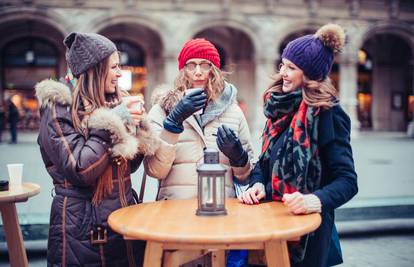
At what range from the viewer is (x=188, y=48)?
2771 mm

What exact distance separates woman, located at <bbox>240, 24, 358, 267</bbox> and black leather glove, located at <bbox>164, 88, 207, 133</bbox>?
399mm

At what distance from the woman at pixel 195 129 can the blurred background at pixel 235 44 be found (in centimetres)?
1058

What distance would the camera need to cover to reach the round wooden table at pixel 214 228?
1.74 metres

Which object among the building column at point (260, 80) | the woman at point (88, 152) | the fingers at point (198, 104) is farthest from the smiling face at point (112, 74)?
the building column at point (260, 80)

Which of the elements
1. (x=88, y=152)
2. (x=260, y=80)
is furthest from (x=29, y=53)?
(x=88, y=152)

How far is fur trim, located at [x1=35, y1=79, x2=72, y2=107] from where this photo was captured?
2.21m

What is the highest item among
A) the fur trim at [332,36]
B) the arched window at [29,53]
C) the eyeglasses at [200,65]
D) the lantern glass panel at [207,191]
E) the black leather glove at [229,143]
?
the arched window at [29,53]

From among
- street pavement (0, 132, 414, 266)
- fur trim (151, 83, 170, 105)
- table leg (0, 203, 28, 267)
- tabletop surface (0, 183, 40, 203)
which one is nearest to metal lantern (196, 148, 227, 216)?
fur trim (151, 83, 170, 105)

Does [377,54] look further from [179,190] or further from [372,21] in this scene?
[179,190]

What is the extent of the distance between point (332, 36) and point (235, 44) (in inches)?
713

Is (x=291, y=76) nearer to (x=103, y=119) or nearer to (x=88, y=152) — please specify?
(x=103, y=119)

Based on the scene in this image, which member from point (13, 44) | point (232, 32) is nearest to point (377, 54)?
point (232, 32)

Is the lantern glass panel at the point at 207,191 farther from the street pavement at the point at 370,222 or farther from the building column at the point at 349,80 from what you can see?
the building column at the point at 349,80

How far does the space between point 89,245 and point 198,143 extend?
87 cm
